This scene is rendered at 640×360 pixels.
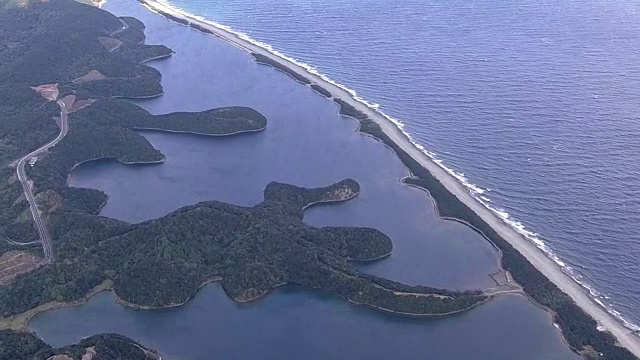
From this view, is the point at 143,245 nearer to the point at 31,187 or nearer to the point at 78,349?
the point at 78,349

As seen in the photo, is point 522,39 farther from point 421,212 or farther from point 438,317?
point 438,317

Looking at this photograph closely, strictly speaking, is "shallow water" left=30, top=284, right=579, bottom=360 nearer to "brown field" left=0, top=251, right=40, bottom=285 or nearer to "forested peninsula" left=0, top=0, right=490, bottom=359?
"forested peninsula" left=0, top=0, right=490, bottom=359

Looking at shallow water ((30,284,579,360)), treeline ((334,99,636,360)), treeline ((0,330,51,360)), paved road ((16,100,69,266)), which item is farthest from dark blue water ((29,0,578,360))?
paved road ((16,100,69,266))

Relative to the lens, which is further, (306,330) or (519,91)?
(519,91)

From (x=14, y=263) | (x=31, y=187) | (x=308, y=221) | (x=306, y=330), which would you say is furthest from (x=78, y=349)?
(x=31, y=187)

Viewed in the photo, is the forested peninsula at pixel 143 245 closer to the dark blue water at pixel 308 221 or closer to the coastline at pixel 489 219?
the dark blue water at pixel 308 221

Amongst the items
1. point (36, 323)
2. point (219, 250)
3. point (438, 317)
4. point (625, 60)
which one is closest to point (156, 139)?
point (219, 250)
